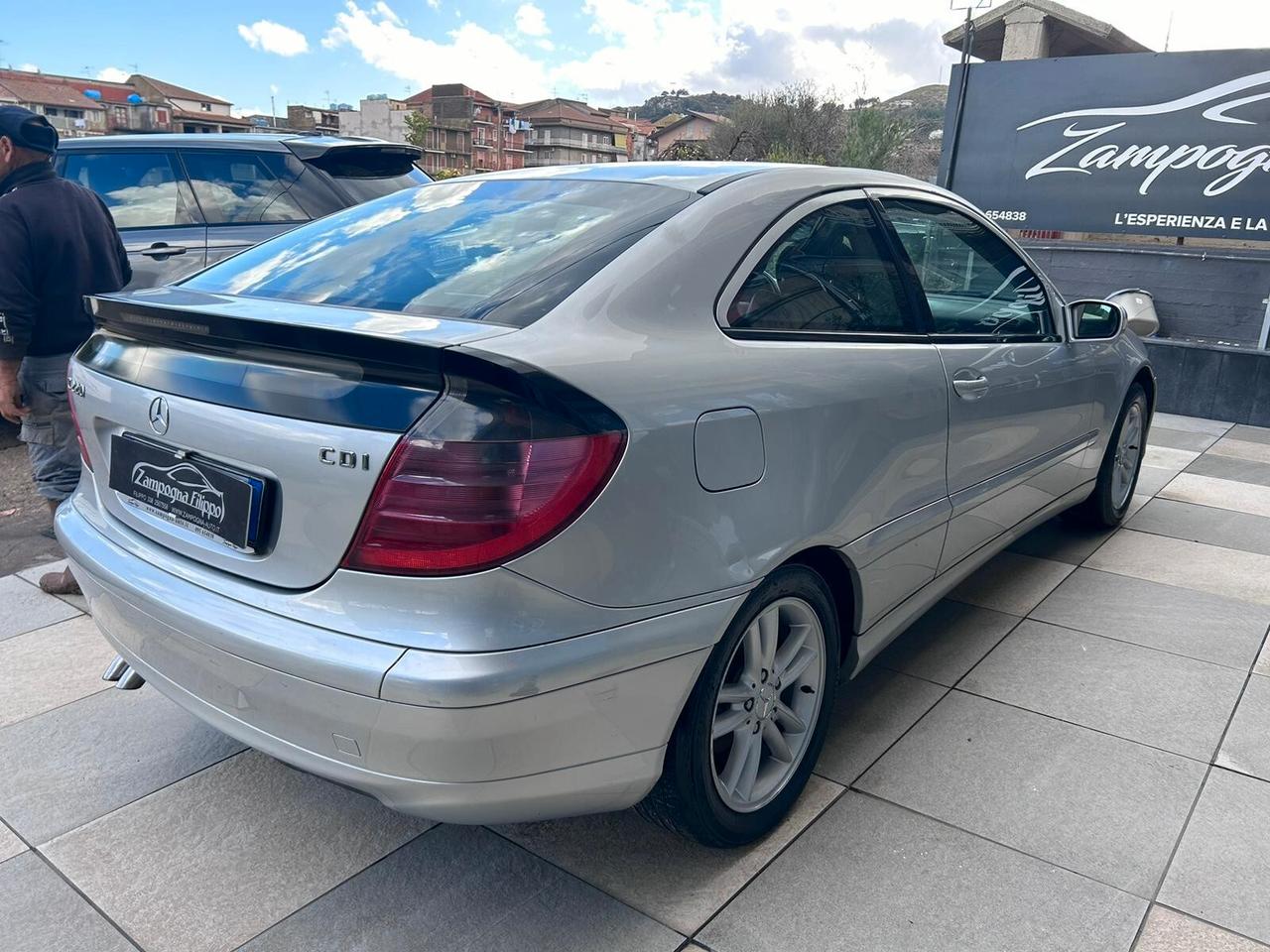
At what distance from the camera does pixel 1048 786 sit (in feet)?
8.68

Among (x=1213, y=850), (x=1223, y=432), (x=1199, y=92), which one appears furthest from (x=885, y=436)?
(x=1199, y=92)

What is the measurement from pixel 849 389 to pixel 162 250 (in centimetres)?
456

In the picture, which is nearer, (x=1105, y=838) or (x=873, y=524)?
(x=1105, y=838)

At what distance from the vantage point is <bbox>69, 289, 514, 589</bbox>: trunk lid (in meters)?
1.77

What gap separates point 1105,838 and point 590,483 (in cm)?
168

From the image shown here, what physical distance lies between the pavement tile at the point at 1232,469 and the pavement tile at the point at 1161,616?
2505mm

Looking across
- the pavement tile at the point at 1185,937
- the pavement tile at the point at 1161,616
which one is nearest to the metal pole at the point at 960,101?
the pavement tile at the point at 1161,616

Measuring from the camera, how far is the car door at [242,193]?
18.6 ft

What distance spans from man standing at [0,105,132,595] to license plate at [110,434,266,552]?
1.77 metres

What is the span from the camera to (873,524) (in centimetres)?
258

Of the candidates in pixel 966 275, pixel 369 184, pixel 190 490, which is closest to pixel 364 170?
pixel 369 184

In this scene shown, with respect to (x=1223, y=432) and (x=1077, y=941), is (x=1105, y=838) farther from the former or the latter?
(x=1223, y=432)

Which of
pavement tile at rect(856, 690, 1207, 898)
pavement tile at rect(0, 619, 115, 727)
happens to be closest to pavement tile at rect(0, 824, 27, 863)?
pavement tile at rect(0, 619, 115, 727)

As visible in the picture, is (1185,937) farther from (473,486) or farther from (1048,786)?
(473,486)
